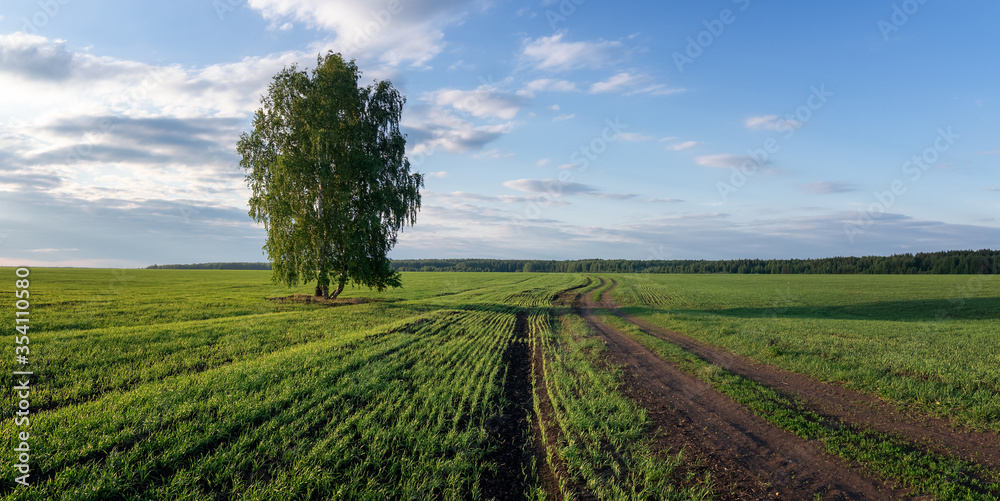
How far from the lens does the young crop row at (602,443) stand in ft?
19.9

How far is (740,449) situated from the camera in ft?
24.4

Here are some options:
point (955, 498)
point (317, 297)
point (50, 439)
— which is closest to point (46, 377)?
point (50, 439)

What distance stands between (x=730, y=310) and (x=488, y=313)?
847 inches

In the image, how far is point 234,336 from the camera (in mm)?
15617

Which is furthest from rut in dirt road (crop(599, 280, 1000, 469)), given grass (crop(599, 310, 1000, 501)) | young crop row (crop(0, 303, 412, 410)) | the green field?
young crop row (crop(0, 303, 412, 410))

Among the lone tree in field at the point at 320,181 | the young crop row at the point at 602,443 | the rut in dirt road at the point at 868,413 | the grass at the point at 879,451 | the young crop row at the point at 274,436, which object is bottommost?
the rut in dirt road at the point at 868,413

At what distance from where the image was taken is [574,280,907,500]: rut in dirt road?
609cm

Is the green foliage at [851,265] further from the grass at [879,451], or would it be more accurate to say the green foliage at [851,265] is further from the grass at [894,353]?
the grass at [879,451]

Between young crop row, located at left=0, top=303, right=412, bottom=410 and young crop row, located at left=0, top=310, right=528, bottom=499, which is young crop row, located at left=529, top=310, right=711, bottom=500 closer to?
young crop row, located at left=0, top=310, right=528, bottom=499

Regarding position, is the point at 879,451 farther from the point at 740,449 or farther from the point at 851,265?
the point at 851,265

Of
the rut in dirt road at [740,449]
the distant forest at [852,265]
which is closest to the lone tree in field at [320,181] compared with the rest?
the rut in dirt road at [740,449]

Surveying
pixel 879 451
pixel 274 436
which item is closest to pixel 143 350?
pixel 274 436

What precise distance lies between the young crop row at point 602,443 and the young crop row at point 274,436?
1436 mm

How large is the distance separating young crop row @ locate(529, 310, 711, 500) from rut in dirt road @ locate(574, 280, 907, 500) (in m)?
0.48
